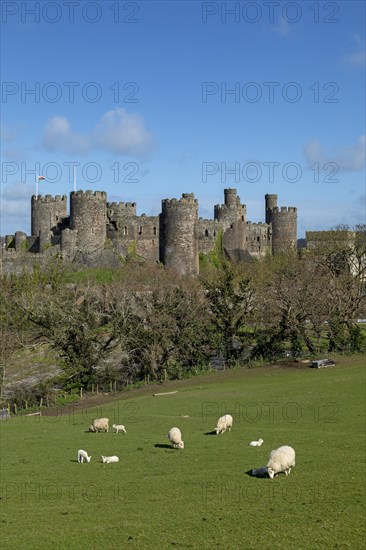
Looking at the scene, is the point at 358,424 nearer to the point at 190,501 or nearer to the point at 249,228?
the point at 190,501

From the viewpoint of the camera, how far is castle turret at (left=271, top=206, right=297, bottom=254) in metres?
93.5

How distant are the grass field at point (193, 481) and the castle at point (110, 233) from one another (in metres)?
43.0

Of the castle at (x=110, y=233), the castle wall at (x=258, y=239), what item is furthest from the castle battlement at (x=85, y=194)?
the castle wall at (x=258, y=239)

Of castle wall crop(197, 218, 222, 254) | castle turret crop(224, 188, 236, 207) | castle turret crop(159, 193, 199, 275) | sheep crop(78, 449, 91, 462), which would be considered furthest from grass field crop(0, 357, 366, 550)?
castle turret crop(224, 188, 236, 207)

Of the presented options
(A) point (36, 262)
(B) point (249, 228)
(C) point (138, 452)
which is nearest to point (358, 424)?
(C) point (138, 452)

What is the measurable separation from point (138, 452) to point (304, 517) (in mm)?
8182

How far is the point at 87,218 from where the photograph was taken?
75.6m

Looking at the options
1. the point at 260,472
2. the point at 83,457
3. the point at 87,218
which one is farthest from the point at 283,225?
the point at 260,472

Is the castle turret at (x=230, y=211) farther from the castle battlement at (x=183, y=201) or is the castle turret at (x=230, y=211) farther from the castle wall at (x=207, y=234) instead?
the castle battlement at (x=183, y=201)

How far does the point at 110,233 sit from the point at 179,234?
7.31 meters

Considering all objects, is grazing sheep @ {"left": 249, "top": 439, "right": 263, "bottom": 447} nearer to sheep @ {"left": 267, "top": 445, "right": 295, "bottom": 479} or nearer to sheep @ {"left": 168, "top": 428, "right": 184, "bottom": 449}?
sheep @ {"left": 168, "top": 428, "right": 184, "bottom": 449}

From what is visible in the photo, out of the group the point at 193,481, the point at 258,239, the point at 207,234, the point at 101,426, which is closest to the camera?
the point at 193,481

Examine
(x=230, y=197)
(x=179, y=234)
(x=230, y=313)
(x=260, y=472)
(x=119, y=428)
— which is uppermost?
(x=230, y=197)

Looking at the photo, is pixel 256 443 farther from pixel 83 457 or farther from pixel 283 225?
pixel 283 225
